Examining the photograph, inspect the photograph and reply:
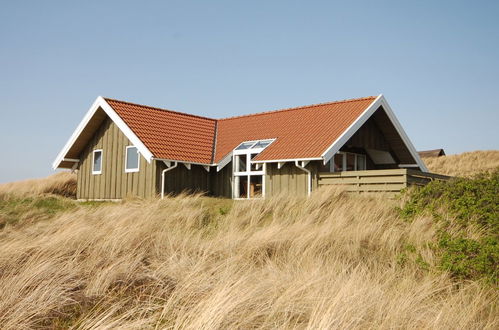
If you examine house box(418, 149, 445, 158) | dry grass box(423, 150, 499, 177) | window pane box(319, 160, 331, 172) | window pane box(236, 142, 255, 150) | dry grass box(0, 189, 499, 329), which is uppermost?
house box(418, 149, 445, 158)

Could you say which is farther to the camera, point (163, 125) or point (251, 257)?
point (163, 125)

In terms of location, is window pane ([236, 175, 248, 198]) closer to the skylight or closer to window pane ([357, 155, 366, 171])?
the skylight

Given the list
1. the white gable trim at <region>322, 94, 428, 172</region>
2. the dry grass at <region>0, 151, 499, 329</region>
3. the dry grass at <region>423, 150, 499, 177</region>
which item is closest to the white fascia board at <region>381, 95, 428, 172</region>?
the white gable trim at <region>322, 94, 428, 172</region>

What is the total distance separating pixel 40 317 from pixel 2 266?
5.72 feet

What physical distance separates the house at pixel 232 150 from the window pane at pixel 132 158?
0.04 metres

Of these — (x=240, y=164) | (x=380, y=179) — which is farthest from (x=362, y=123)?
(x=240, y=164)

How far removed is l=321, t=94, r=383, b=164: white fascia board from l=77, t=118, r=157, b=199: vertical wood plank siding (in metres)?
6.54

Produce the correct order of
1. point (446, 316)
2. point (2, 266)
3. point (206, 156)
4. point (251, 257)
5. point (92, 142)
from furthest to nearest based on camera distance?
point (92, 142) → point (206, 156) → point (251, 257) → point (2, 266) → point (446, 316)

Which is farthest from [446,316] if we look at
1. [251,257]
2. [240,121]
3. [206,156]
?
[240,121]

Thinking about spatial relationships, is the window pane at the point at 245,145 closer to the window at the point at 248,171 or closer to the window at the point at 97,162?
the window at the point at 248,171

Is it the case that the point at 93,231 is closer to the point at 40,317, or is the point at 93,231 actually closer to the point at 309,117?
the point at 40,317

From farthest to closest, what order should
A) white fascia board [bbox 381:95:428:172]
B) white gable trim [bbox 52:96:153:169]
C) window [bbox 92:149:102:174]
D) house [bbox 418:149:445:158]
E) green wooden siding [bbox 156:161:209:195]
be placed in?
house [bbox 418:149:445:158]
window [bbox 92:149:102:174]
white fascia board [bbox 381:95:428:172]
green wooden siding [bbox 156:161:209:195]
white gable trim [bbox 52:96:153:169]

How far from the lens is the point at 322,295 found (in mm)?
5293

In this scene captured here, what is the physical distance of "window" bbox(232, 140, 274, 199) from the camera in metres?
18.4
